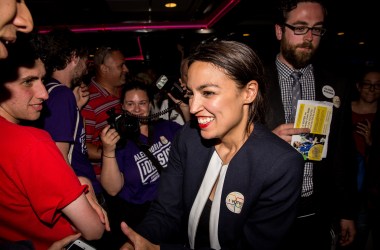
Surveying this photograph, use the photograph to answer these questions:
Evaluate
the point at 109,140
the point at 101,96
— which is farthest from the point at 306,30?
the point at 101,96

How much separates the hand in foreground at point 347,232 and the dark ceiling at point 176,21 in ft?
14.6

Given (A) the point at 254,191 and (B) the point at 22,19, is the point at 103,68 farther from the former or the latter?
(A) the point at 254,191

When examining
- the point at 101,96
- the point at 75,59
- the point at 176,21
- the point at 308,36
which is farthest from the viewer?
the point at 176,21

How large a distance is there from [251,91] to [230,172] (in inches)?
17.4

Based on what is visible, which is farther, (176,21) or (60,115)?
(176,21)

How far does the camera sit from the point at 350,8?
243 inches

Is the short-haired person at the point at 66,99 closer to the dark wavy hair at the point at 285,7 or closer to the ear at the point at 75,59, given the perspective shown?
the ear at the point at 75,59

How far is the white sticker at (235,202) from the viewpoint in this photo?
1.29 metres

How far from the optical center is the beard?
1.80m

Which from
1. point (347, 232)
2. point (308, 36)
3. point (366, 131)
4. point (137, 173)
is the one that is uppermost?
point (308, 36)

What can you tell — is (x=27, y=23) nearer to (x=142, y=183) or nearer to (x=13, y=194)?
(x=13, y=194)

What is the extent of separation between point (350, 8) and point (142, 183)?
6577 mm

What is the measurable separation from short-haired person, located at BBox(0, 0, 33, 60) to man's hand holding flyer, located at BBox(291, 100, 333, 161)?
4.98ft

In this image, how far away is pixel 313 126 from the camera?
1705mm
